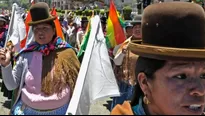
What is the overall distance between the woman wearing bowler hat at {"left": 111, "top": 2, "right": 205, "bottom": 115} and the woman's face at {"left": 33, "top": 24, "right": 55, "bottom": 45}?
1.91 meters

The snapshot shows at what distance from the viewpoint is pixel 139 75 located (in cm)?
175

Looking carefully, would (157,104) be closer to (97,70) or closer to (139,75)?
(139,75)

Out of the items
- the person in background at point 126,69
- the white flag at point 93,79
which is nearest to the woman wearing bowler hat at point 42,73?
the white flag at point 93,79

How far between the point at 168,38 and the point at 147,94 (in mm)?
306

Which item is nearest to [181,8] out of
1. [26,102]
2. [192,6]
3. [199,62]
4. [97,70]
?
[192,6]

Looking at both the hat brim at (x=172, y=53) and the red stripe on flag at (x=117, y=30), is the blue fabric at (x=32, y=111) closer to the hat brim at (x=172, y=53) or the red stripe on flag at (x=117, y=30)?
the hat brim at (x=172, y=53)

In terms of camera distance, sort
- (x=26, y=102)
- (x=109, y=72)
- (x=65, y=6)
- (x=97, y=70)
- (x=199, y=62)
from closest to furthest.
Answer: (x=199, y=62) → (x=97, y=70) → (x=109, y=72) → (x=26, y=102) → (x=65, y=6)

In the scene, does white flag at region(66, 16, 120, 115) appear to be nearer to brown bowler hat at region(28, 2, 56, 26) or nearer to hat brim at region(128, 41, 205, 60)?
hat brim at region(128, 41, 205, 60)

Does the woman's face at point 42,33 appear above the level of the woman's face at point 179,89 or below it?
below

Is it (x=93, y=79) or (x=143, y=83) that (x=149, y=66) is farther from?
(x=93, y=79)

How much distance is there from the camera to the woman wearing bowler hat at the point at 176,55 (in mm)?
1473

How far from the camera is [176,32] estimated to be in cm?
152

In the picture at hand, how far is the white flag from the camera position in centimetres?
188

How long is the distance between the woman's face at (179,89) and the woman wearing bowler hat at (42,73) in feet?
5.35
